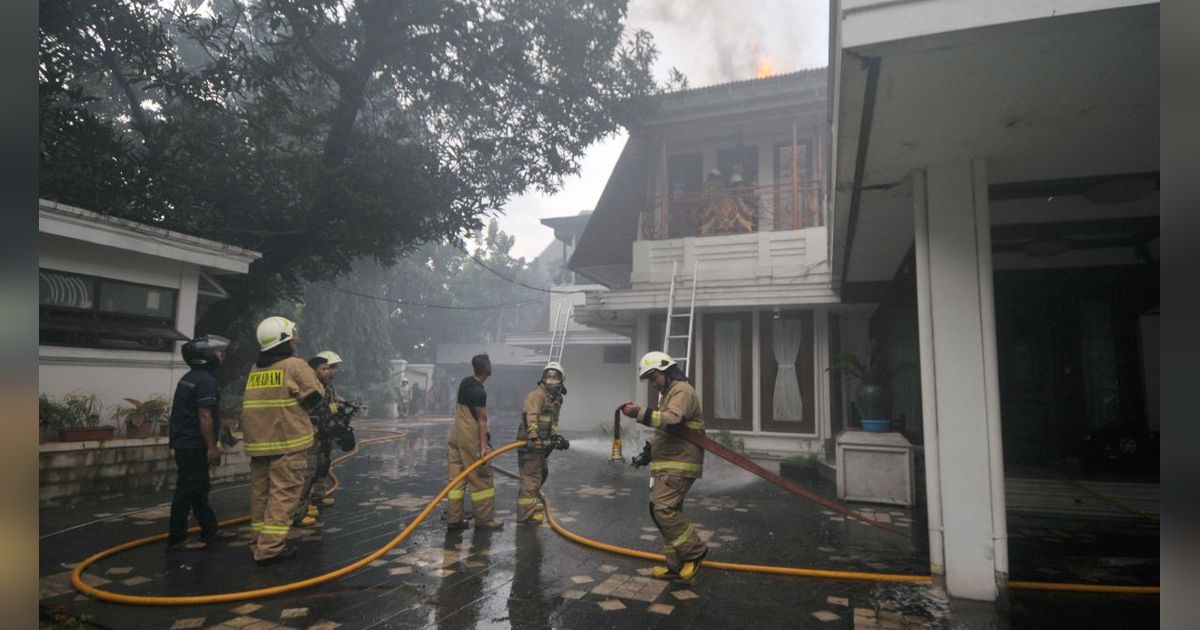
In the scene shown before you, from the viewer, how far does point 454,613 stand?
3992 mm

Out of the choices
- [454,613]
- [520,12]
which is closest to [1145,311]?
[454,613]

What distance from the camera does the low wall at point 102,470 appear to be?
681cm

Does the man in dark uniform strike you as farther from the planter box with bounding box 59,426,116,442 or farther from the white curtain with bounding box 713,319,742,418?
the white curtain with bounding box 713,319,742,418

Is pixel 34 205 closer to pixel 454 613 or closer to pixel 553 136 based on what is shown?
pixel 454 613

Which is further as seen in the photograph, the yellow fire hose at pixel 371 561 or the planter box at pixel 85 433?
the planter box at pixel 85 433

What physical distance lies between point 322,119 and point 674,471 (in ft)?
34.2

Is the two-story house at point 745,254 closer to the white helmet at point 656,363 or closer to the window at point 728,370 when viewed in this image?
the window at point 728,370

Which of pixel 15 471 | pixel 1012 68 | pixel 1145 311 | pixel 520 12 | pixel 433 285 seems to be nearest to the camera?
pixel 15 471

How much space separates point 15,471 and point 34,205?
423mm

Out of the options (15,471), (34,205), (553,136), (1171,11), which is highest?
(553,136)

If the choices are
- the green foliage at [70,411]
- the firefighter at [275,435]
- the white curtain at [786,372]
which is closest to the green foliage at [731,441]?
the white curtain at [786,372]

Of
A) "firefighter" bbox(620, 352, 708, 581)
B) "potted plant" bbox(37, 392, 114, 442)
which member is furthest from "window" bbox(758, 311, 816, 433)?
"potted plant" bbox(37, 392, 114, 442)

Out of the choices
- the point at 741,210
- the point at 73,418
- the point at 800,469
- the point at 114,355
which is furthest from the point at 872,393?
the point at 114,355

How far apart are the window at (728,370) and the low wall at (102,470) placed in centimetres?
870
